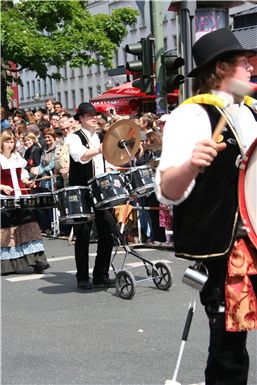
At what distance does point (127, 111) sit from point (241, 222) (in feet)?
67.6

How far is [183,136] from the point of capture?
342cm

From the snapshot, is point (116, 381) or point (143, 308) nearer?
point (116, 381)

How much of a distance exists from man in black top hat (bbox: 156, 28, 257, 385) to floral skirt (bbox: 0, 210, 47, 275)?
24.2 feet

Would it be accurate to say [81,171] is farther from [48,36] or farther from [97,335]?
[48,36]

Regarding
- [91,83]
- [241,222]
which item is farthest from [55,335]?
[91,83]

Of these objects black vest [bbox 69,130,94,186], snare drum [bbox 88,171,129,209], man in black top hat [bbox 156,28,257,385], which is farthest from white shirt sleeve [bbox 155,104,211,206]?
black vest [bbox 69,130,94,186]

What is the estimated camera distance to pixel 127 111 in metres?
23.9

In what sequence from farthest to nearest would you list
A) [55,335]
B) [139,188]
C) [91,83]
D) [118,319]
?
1. [91,83]
2. [139,188]
3. [118,319]
4. [55,335]

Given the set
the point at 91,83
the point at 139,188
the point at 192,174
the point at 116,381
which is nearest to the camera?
the point at 192,174

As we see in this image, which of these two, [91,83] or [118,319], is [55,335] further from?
[91,83]

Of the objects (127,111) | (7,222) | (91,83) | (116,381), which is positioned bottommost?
(116,381)

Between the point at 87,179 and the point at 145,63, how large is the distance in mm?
4532

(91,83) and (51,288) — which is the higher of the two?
(91,83)

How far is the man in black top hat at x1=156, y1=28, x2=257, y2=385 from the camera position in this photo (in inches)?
135
